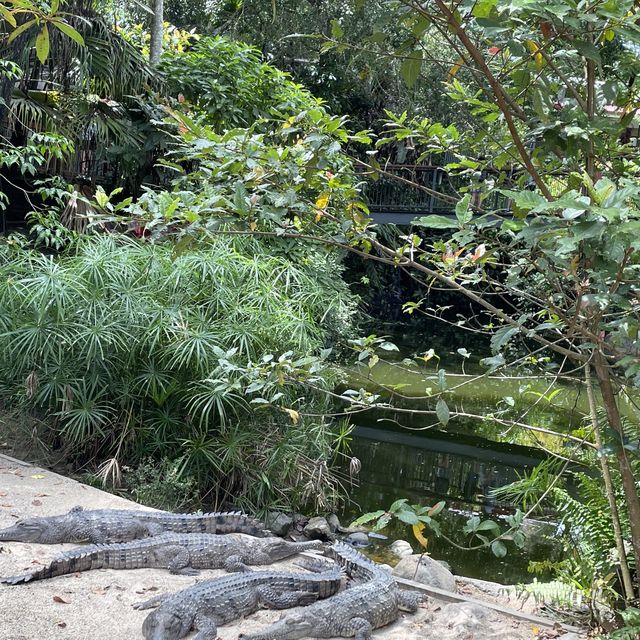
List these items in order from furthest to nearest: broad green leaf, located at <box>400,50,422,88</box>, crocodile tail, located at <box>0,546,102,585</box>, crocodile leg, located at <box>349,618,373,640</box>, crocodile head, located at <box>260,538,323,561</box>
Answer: crocodile head, located at <box>260,538,323,561</box> < crocodile tail, located at <box>0,546,102,585</box> < crocodile leg, located at <box>349,618,373,640</box> < broad green leaf, located at <box>400,50,422,88</box>

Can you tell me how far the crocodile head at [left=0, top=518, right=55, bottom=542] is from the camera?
4.15 m

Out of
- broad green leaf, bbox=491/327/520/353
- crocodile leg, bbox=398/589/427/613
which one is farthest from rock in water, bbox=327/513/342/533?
broad green leaf, bbox=491/327/520/353

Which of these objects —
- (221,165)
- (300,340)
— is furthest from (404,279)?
(221,165)

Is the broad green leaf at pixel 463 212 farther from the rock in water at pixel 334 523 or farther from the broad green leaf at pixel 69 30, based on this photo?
the rock in water at pixel 334 523

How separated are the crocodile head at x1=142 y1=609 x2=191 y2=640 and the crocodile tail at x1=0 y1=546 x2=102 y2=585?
691 mm

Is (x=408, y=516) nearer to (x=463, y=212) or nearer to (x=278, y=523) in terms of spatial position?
(x=463, y=212)

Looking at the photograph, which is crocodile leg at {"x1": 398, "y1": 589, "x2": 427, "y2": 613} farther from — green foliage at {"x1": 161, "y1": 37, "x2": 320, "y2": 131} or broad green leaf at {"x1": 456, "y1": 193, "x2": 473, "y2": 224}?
green foliage at {"x1": 161, "y1": 37, "x2": 320, "y2": 131}

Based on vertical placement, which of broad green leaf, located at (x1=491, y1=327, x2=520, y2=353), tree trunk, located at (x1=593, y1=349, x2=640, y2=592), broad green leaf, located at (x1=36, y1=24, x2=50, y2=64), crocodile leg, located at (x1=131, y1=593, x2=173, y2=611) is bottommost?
crocodile leg, located at (x1=131, y1=593, x2=173, y2=611)

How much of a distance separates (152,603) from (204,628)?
38cm

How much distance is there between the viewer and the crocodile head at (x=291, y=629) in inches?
131

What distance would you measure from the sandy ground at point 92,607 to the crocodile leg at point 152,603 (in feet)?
0.11

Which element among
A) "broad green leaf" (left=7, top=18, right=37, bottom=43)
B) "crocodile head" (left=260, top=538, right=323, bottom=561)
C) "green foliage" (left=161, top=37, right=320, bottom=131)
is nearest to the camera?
"broad green leaf" (left=7, top=18, right=37, bottom=43)

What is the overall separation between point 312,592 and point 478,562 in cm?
229

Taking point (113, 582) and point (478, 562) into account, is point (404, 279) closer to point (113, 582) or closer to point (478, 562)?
point (478, 562)
